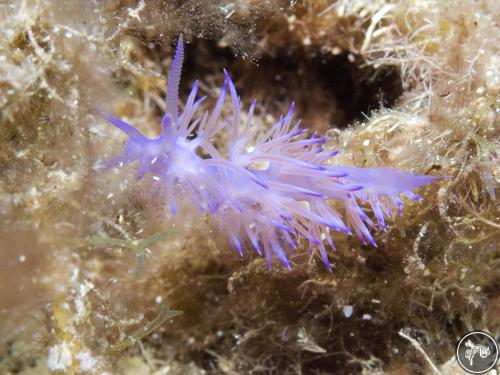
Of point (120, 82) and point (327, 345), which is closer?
point (120, 82)

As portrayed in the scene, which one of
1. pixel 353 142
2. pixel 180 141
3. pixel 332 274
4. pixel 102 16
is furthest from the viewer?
pixel 332 274

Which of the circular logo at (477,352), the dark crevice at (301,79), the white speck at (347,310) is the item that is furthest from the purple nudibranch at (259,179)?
the circular logo at (477,352)

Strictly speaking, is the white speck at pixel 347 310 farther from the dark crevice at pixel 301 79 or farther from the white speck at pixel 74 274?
the white speck at pixel 74 274

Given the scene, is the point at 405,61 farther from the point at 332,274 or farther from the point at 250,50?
the point at 332,274

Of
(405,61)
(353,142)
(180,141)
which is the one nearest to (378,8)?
(405,61)

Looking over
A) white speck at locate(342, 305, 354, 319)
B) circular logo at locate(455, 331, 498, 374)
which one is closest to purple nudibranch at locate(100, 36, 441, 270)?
white speck at locate(342, 305, 354, 319)

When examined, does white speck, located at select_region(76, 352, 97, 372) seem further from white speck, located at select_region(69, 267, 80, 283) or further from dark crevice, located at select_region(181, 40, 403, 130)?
dark crevice, located at select_region(181, 40, 403, 130)
